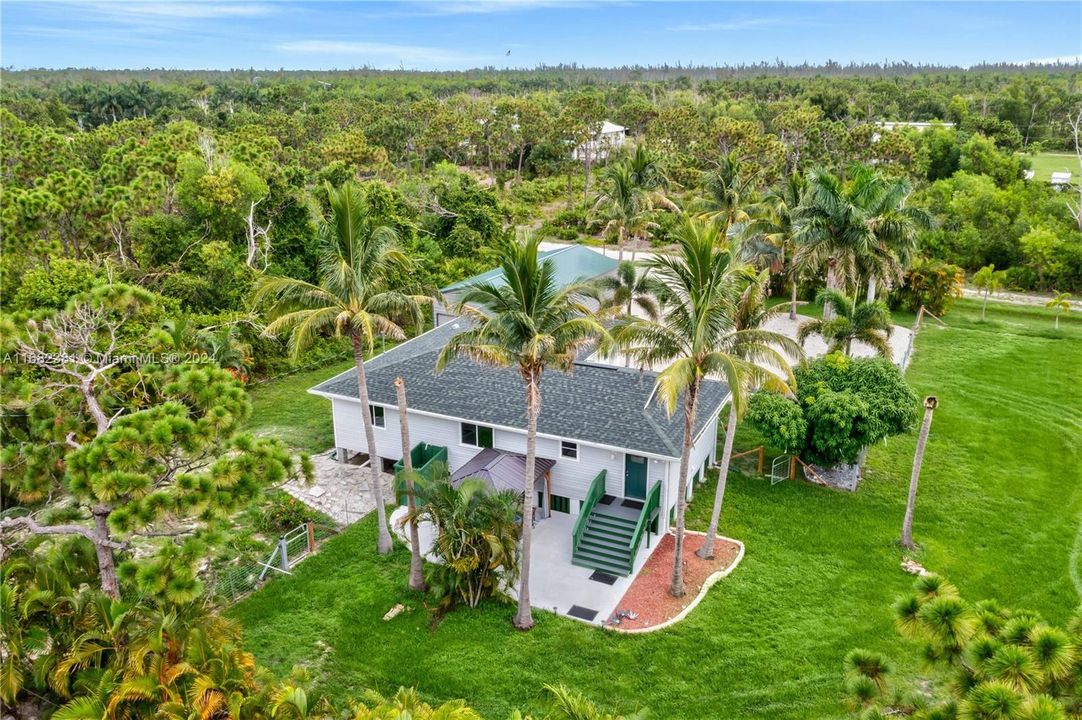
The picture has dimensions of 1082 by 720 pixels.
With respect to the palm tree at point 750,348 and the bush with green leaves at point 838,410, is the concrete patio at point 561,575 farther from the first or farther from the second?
the bush with green leaves at point 838,410

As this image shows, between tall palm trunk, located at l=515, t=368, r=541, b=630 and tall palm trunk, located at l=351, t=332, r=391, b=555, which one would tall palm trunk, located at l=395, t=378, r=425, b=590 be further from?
tall palm trunk, located at l=515, t=368, r=541, b=630

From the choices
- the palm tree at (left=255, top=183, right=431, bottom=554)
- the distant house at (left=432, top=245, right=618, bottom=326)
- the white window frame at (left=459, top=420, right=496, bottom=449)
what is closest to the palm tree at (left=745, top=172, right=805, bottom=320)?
the distant house at (left=432, top=245, right=618, bottom=326)

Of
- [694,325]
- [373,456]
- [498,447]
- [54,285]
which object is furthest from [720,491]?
[54,285]

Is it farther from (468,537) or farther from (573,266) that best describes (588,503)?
(573,266)

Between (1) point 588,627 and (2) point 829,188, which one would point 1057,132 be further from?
(1) point 588,627

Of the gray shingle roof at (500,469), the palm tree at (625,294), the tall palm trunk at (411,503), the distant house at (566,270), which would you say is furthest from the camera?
the distant house at (566,270)

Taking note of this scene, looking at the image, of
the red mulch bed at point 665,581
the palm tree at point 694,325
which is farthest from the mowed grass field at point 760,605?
the palm tree at point 694,325

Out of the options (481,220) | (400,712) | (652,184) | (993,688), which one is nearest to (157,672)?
(400,712)
